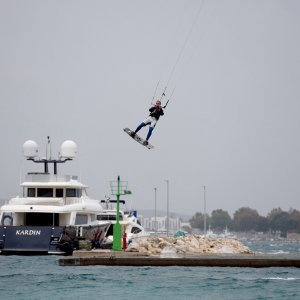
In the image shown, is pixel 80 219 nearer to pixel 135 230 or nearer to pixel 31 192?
pixel 31 192

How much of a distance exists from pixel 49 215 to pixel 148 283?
25.1 m

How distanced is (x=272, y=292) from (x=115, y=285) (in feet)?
19.1

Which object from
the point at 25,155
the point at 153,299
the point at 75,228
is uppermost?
the point at 25,155

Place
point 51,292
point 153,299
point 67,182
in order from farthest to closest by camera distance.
→ point 67,182 < point 51,292 < point 153,299

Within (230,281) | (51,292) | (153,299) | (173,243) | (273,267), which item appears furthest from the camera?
(173,243)

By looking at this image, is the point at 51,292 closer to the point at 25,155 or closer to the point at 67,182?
the point at 67,182

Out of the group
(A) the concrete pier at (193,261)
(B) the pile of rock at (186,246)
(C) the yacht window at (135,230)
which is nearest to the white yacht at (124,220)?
(C) the yacht window at (135,230)

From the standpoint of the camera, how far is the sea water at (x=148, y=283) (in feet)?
105

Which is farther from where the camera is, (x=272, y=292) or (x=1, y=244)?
(x=1, y=244)

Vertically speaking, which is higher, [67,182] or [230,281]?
[67,182]

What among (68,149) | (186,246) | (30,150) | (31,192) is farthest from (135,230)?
(186,246)

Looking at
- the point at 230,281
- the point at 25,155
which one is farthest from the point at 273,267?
the point at 25,155

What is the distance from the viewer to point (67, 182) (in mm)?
61000

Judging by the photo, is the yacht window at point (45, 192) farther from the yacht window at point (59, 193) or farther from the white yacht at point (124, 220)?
the white yacht at point (124, 220)
